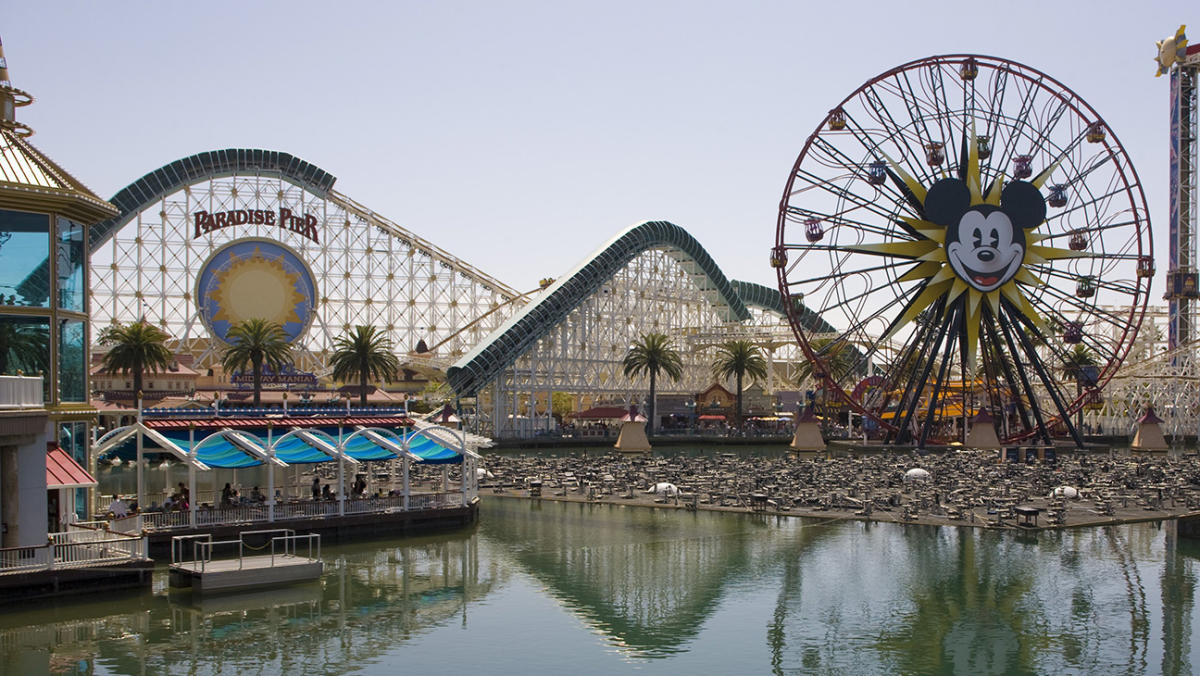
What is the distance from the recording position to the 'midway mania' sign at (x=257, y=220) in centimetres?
8681

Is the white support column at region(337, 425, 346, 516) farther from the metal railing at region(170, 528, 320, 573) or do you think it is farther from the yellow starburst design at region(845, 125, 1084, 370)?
the yellow starburst design at region(845, 125, 1084, 370)

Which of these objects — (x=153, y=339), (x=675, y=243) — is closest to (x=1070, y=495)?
(x=153, y=339)

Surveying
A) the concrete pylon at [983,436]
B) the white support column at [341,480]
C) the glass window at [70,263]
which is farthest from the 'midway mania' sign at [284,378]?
the glass window at [70,263]

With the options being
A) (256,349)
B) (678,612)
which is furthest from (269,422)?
(256,349)

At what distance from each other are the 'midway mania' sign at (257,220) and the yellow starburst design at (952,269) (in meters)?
43.9

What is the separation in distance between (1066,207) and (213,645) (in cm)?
5438

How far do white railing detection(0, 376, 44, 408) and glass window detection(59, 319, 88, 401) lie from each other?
2.60 metres

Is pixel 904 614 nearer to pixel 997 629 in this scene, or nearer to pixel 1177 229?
pixel 997 629

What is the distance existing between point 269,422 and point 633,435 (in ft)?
90.2

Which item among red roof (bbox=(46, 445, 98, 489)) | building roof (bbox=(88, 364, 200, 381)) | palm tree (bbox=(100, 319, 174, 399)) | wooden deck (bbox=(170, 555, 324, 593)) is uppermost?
palm tree (bbox=(100, 319, 174, 399))

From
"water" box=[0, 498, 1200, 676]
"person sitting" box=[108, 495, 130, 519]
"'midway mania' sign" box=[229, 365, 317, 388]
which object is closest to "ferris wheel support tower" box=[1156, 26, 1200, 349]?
"'midway mania' sign" box=[229, 365, 317, 388]

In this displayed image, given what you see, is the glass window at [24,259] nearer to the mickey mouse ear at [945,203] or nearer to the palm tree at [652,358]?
the mickey mouse ear at [945,203]

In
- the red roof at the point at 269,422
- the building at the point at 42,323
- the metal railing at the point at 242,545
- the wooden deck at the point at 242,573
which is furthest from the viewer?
the red roof at the point at 269,422

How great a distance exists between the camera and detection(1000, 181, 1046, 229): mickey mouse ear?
6419 centimetres
